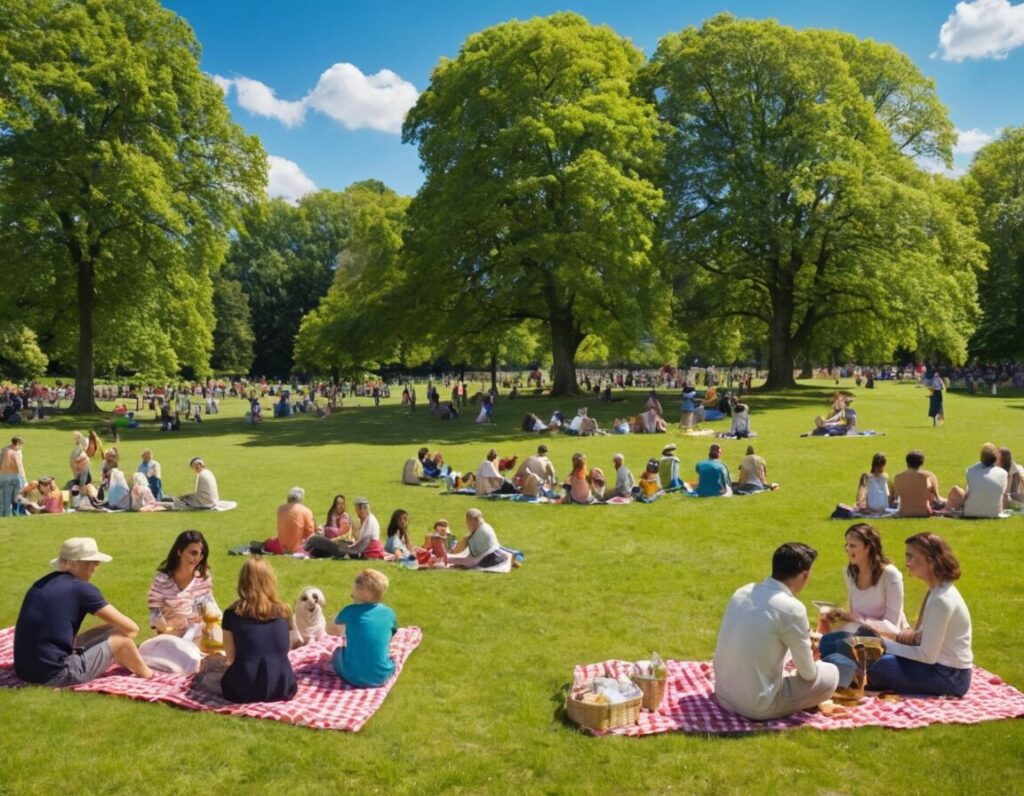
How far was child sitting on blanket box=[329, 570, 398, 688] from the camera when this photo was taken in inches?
280

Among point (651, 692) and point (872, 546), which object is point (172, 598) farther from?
point (872, 546)

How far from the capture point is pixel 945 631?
654cm

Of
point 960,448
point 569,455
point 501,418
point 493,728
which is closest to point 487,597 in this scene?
point 493,728

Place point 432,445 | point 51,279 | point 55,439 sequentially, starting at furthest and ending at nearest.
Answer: point 51,279
point 55,439
point 432,445

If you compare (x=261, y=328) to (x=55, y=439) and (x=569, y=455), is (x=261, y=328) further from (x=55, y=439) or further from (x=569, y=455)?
(x=569, y=455)

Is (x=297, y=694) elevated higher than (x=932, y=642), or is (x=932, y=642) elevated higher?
(x=932, y=642)

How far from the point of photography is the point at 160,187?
3434 cm

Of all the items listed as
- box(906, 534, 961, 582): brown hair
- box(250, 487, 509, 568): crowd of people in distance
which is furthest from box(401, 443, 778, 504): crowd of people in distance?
box(906, 534, 961, 582): brown hair

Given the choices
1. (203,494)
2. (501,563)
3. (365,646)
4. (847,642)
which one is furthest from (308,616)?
(203,494)

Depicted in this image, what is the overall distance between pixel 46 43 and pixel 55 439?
16.8 metres

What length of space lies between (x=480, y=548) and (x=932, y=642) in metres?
6.19

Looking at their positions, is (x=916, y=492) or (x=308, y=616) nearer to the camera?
(x=308, y=616)

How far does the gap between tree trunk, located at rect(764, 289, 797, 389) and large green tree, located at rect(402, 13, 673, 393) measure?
6022 millimetres

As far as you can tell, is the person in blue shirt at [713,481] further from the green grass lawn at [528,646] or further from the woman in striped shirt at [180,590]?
the woman in striped shirt at [180,590]
